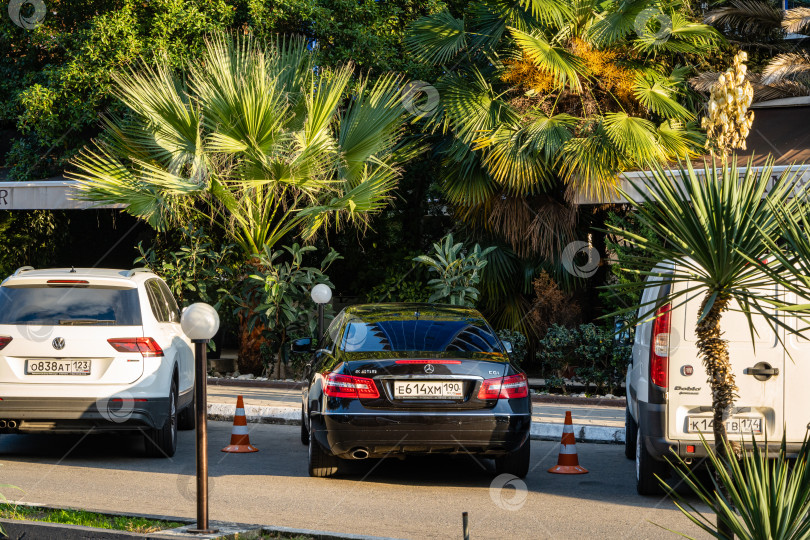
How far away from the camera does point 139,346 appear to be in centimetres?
850

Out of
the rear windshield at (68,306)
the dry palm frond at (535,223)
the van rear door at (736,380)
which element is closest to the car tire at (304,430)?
the rear windshield at (68,306)

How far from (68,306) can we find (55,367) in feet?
1.76

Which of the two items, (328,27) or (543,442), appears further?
(328,27)

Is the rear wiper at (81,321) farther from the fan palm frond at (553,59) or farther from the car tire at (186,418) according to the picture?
the fan palm frond at (553,59)

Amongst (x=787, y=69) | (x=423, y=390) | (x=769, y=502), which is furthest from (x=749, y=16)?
(x=769, y=502)

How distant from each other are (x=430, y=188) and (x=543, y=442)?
7.72 m

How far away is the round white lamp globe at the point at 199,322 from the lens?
5836mm

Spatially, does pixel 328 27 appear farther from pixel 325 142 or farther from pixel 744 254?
pixel 744 254

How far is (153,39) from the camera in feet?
54.7

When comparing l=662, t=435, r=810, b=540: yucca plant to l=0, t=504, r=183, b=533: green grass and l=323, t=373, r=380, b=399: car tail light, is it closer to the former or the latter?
l=0, t=504, r=183, b=533: green grass

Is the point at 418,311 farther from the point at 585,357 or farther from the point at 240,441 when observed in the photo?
the point at 585,357

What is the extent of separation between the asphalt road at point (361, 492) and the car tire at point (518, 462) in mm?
101

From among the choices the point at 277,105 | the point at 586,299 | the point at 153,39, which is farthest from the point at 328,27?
the point at 586,299

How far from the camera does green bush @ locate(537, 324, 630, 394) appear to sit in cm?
1294
